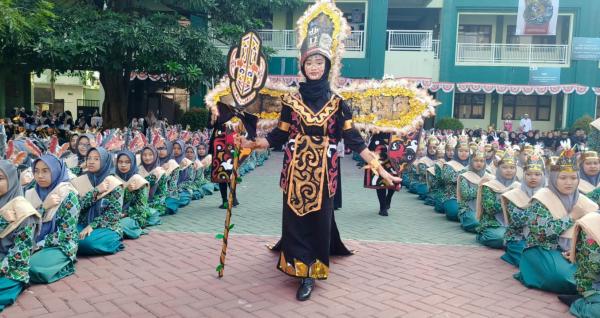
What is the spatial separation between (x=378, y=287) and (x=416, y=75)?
→ 59.5 feet

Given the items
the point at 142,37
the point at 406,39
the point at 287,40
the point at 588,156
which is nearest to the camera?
the point at 588,156

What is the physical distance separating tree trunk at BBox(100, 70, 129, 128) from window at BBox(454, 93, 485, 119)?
16.3m

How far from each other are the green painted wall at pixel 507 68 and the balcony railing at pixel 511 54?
47 centimetres

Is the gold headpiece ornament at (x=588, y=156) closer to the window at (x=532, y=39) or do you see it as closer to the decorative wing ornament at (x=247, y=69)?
the decorative wing ornament at (x=247, y=69)

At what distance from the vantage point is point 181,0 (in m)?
12.4

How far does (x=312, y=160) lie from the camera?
439 cm

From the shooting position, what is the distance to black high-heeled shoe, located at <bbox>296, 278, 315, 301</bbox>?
4.22m

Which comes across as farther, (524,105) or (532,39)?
(524,105)

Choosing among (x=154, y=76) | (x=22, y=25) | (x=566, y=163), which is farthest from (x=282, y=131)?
(x=154, y=76)

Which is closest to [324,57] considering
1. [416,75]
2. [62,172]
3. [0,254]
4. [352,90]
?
[352,90]

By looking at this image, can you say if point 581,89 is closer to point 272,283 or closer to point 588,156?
point 588,156

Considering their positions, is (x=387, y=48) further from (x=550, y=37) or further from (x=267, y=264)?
(x=267, y=264)

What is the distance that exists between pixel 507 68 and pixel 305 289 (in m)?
21.7

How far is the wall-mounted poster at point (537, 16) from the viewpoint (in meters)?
21.8
